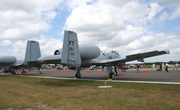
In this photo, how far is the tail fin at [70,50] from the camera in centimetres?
1525

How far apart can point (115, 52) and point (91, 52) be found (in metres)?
6.33

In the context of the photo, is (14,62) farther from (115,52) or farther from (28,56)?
(115,52)

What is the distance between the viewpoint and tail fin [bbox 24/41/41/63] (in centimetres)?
2931

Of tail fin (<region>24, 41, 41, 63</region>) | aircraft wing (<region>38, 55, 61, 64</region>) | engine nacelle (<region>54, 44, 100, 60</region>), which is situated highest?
tail fin (<region>24, 41, 41, 63</region>)

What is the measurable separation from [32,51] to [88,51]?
15.7m

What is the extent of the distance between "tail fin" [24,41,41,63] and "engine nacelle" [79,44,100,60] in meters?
15.0

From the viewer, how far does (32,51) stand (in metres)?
29.7

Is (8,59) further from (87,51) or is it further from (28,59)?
(87,51)

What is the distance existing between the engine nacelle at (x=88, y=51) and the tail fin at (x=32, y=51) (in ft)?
49.2

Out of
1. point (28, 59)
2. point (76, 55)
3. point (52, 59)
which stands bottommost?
point (52, 59)

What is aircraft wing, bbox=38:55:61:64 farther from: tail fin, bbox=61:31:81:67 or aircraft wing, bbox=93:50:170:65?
aircraft wing, bbox=93:50:170:65

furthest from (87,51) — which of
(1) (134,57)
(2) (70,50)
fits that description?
(1) (134,57)

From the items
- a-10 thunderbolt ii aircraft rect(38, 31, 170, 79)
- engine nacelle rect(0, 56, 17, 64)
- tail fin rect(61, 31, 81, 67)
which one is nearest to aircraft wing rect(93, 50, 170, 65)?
a-10 thunderbolt ii aircraft rect(38, 31, 170, 79)

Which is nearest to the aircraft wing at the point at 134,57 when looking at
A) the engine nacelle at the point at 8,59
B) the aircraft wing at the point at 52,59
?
the aircraft wing at the point at 52,59
